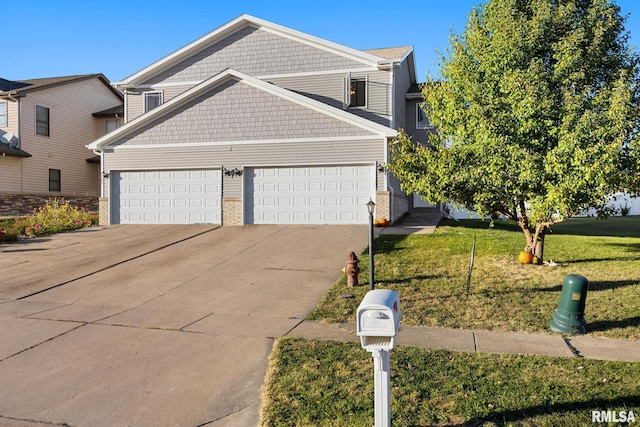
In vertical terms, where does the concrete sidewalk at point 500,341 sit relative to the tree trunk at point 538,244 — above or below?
below

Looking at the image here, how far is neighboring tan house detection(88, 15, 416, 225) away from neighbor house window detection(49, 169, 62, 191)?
9.48m

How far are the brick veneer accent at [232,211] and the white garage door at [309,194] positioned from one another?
30 cm

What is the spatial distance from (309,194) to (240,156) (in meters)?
3.05

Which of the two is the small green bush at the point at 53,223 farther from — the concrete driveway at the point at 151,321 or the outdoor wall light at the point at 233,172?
the outdoor wall light at the point at 233,172

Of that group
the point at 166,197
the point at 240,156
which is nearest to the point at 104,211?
the point at 166,197

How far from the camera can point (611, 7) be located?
974cm

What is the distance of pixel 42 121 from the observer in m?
25.9

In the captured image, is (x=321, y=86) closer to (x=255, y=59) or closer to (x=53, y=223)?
(x=255, y=59)

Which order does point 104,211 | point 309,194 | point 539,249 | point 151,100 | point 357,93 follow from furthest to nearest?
point 151,100
point 357,93
point 104,211
point 309,194
point 539,249

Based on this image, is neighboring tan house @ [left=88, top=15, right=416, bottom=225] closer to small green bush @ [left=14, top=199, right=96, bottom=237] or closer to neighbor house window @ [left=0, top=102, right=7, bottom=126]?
small green bush @ [left=14, top=199, right=96, bottom=237]

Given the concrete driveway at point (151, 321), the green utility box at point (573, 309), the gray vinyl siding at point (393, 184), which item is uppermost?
the gray vinyl siding at point (393, 184)

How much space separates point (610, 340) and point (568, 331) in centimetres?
50

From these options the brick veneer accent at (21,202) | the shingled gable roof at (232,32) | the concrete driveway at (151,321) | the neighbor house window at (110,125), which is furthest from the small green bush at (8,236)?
the neighbor house window at (110,125)

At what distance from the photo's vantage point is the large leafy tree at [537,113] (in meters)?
8.86
